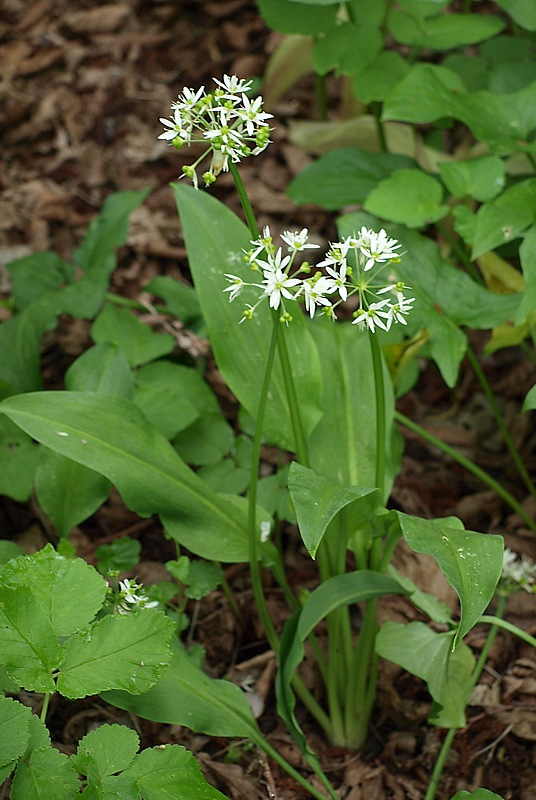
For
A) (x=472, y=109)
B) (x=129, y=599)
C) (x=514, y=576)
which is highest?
(x=472, y=109)

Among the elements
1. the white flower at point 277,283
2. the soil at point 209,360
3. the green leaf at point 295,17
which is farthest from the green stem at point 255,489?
the green leaf at point 295,17

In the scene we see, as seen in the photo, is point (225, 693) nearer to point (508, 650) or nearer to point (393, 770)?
point (393, 770)

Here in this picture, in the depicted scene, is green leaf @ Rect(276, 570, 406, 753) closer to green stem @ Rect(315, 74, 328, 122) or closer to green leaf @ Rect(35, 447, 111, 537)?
green leaf @ Rect(35, 447, 111, 537)

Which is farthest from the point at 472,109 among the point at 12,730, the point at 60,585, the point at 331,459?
the point at 12,730

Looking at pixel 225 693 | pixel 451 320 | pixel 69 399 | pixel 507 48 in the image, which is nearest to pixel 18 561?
pixel 69 399

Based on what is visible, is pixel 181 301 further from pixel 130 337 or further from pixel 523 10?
pixel 523 10

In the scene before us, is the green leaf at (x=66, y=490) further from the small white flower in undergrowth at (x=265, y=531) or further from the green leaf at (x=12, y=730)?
the green leaf at (x=12, y=730)

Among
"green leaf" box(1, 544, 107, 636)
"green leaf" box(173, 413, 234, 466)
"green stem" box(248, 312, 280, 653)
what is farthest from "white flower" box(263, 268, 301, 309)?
"green leaf" box(173, 413, 234, 466)
